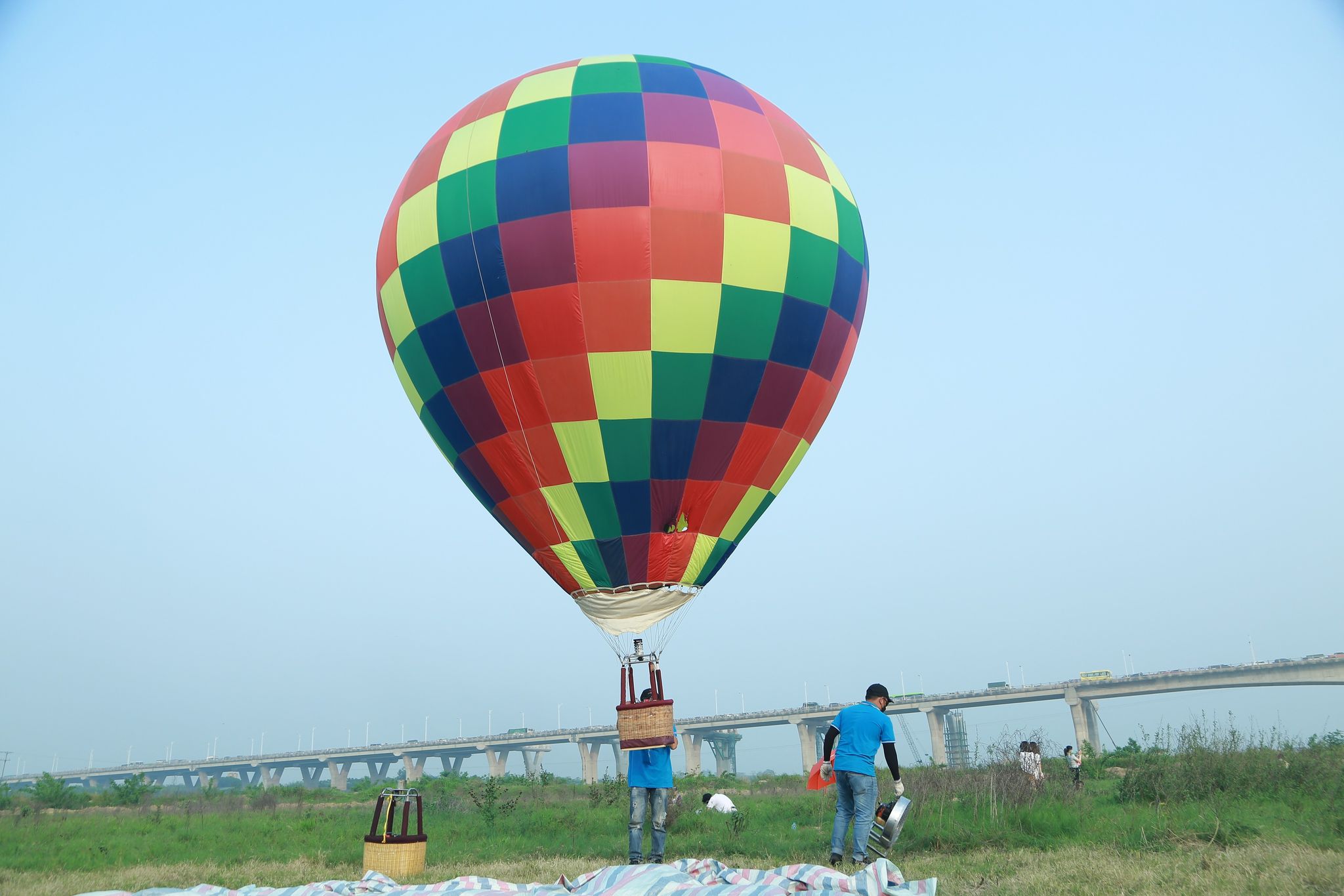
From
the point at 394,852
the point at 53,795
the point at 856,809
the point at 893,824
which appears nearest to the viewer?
the point at 893,824

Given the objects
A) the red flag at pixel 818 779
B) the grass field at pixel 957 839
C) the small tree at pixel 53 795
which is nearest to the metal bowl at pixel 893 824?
the grass field at pixel 957 839

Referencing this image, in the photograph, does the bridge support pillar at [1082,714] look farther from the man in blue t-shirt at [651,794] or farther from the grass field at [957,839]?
the man in blue t-shirt at [651,794]

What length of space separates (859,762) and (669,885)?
2630 millimetres

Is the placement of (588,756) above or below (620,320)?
below

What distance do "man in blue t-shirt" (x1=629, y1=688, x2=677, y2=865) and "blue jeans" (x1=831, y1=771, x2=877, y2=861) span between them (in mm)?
1751

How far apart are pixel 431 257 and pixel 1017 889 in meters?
9.85

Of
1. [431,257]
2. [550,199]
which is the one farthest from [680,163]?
[431,257]

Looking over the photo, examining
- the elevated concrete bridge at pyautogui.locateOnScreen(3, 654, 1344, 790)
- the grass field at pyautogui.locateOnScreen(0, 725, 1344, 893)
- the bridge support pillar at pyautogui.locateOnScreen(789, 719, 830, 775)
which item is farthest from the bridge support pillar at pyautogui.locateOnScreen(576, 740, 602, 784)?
the grass field at pyautogui.locateOnScreen(0, 725, 1344, 893)

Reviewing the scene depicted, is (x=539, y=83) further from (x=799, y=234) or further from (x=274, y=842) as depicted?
(x=274, y=842)

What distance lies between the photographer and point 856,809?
848 centimetres

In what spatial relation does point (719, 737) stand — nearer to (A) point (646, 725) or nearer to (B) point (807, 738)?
(B) point (807, 738)

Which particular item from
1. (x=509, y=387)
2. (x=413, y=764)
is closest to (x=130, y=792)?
(x=509, y=387)

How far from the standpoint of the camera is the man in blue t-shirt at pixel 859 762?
8.37 meters

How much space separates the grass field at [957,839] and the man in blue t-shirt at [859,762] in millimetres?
411
